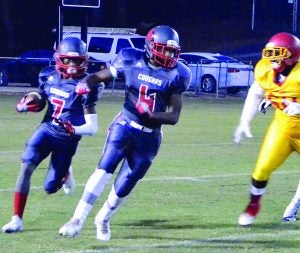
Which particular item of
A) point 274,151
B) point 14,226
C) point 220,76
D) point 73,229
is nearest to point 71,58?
point 14,226

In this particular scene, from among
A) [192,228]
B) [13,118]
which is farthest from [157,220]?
[13,118]

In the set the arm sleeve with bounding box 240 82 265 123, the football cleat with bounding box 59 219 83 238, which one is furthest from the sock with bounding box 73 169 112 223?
the arm sleeve with bounding box 240 82 265 123

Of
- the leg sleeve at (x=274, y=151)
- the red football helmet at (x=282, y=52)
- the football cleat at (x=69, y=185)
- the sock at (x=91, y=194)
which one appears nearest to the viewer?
the sock at (x=91, y=194)

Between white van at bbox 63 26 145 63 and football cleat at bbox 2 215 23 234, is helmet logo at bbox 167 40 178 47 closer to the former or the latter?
football cleat at bbox 2 215 23 234

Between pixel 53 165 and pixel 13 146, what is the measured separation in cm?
618

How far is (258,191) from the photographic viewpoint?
8906 mm

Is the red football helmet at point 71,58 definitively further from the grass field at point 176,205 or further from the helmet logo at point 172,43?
the grass field at point 176,205

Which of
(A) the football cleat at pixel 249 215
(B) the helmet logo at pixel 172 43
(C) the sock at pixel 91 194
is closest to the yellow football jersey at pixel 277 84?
(A) the football cleat at pixel 249 215

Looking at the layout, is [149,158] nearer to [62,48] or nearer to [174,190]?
[62,48]

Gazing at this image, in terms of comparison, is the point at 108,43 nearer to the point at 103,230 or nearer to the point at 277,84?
the point at 277,84

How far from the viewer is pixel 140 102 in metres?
8.11

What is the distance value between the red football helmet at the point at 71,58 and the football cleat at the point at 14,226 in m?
1.32

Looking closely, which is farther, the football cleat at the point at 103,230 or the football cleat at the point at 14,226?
the football cleat at the point at 14,226

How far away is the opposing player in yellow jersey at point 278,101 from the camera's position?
8633 millimetres
